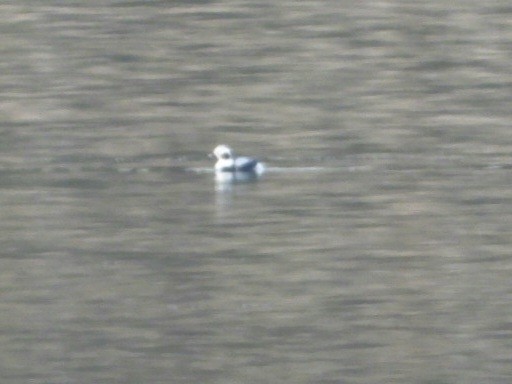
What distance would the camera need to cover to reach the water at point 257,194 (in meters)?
3.73

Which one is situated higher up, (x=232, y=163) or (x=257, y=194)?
(x=232, y=163)

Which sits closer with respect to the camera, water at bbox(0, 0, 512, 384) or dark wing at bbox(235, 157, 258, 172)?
water at bbox(0, 0, 512, 384)

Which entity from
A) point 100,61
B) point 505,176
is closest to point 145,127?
point 100,61

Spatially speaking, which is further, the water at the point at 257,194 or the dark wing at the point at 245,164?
the dark wing at the point at 245,164

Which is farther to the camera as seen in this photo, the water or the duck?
the duck

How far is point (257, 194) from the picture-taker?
4.24m

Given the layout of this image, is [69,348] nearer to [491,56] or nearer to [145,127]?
[145,127]

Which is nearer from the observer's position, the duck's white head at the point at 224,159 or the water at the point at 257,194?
the water at the point at 257,194

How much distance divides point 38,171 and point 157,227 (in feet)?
1.68

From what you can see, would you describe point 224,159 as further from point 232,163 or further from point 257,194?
point 257,194

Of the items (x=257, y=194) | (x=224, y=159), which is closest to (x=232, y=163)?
(x=224, y=159)

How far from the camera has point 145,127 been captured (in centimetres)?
439

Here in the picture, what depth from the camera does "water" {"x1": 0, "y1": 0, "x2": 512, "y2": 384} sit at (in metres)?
3.73

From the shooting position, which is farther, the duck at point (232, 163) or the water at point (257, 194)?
the duck at point (232, 163)
